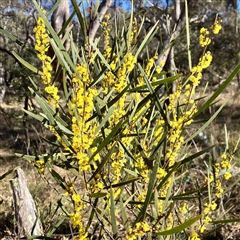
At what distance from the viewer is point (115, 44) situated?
0.77 m

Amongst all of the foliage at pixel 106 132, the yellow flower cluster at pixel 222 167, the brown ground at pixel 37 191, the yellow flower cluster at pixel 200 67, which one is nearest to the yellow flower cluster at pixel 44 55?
the foliage at pixel 106 132

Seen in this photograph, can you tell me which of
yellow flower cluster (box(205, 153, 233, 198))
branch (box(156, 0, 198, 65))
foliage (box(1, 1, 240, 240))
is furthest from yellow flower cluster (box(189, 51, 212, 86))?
yellow flower cluster (box(205, 153, 233, 198))

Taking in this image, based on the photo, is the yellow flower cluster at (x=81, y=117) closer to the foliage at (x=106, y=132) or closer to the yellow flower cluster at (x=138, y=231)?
the foliage at (x=106, y=132)

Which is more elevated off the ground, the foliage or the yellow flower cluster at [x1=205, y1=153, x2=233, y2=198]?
the foliage

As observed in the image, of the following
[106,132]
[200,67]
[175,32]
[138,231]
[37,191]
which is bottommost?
[37,191]

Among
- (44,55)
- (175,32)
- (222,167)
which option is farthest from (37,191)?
(44,55)

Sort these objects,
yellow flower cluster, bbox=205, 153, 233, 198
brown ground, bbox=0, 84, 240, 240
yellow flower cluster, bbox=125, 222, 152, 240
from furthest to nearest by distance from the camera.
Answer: brown ground, bbox=0, 84, 240, 240 → yellow flower cluster, bbox=205, 153, 233, 198 → yellow flower cluster, bbox=125, 222, 152, 240

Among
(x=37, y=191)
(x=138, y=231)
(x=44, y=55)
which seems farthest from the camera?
(x=37, y=191)

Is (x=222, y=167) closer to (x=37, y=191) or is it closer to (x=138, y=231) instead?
(x=138, y=231)

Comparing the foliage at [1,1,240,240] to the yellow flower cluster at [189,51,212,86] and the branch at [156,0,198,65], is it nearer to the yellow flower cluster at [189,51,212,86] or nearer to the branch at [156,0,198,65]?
the yellow flower cluster at [189,51,212,86]

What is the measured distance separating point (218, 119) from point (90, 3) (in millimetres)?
6579

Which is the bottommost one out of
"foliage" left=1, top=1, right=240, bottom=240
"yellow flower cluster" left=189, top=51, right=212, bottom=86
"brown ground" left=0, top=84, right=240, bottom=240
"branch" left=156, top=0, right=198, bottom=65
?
"brown ground" left=0, top=84, right=240, bottom=240

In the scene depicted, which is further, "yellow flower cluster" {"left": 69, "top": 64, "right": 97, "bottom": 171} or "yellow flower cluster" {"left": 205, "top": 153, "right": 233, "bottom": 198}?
"yellow flower cluster" {"left": 205, "top": 153, "right": 233, "bottom": 198}

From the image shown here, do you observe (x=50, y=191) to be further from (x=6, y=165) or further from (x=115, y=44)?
(x=115, y=44)
